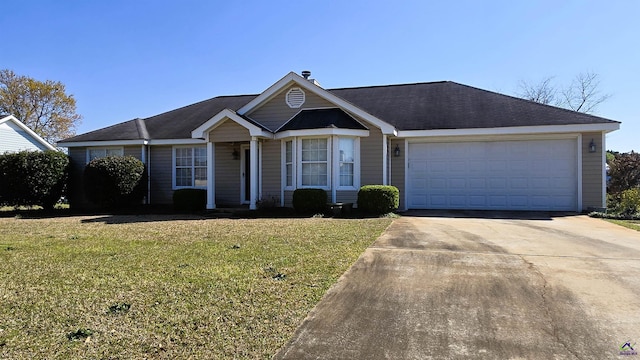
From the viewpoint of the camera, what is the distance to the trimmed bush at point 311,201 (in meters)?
12.2

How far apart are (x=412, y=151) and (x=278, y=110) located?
5.03m

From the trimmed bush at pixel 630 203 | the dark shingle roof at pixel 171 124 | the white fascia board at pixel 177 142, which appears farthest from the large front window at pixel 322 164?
the trimmed bush at pixel 630 203

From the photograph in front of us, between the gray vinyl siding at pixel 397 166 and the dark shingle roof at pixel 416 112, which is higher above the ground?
the dark shingle roof at pixel 416 112

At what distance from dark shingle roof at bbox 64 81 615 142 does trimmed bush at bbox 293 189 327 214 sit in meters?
2.20

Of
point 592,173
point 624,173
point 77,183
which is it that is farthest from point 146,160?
point 624,173

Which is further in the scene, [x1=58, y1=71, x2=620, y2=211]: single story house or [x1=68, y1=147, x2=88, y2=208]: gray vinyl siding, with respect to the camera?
[x1=68, y1=147, x2=88, y2=208]: gray vinyl siding

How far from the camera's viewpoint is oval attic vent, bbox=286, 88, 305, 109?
14.0 metres

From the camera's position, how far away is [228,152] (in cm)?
1520

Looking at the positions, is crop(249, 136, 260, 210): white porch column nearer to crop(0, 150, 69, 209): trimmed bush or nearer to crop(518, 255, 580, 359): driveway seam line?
crop(0, 150, 69, 209): trimmed bush

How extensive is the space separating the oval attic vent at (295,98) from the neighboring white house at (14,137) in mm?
A: 17281

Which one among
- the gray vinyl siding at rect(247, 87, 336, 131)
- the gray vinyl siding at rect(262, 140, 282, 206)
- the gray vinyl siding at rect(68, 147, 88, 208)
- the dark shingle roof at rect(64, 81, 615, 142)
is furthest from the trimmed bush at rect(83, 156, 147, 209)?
the gray vinyl siding at rect(262, 140, 282, 206)

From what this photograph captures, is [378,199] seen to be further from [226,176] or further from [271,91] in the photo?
[226,176]

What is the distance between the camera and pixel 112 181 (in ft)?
46.5

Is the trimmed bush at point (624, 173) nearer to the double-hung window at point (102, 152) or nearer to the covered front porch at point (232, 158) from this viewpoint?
the covered front porch at point (232, 158)
